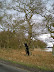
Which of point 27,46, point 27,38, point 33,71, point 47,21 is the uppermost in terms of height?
point 47,21

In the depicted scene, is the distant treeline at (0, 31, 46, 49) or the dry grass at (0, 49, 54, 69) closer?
the dry grass at (0, 49, 54, 69)

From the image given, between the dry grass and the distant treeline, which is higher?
the distant treeline

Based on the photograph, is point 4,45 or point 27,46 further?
point 4,45

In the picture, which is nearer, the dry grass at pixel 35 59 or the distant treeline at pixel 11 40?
the dry grass at pixel 35 59

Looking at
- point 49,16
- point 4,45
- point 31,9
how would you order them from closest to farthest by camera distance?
point 49,16, point 31,9, point 4,45

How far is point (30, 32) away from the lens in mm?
13891

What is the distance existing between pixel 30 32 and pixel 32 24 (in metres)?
1.60

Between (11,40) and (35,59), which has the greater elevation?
(11,40)

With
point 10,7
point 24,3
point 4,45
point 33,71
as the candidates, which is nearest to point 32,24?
point 24,3

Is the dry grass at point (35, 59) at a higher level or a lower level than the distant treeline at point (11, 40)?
lower

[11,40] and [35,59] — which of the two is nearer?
[35,59]

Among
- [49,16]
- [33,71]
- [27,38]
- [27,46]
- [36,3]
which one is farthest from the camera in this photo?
[27,46]

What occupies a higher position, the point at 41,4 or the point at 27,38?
the point at 41,4

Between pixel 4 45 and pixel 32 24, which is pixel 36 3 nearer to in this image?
pixel 32 24
